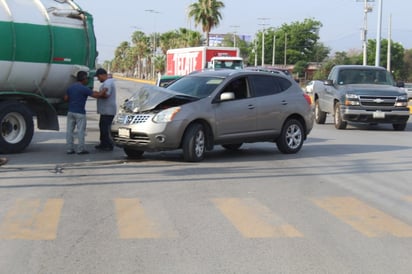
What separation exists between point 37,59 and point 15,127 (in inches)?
58.6

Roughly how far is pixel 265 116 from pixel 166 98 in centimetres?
239

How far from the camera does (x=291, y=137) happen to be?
45.8 feet

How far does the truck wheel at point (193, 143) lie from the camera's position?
1192cm

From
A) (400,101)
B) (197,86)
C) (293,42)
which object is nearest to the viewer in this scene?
(197,86)

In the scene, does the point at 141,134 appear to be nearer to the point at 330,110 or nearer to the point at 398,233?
the point at 398,233

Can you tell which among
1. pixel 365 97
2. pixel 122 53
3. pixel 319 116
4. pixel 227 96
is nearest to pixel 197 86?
pixel 227 96

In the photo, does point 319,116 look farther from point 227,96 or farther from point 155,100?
point 155,100

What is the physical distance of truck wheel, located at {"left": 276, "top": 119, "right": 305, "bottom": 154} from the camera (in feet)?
45.2

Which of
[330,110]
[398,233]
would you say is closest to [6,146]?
[398,233]

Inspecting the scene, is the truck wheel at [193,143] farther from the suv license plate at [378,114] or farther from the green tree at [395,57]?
the green tree at [395,57]

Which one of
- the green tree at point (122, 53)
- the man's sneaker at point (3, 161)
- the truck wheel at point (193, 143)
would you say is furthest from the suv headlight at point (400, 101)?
the green tree at point (122, 53)

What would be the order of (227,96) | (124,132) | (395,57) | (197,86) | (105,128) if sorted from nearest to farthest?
(124,132) → (227,96) → (197,86) → (105,128) → (395,57)

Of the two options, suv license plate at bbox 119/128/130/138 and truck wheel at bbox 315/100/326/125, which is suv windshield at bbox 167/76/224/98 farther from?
truck wheel at bbox 315/100/326/125

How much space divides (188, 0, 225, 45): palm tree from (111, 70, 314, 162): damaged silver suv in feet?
182
